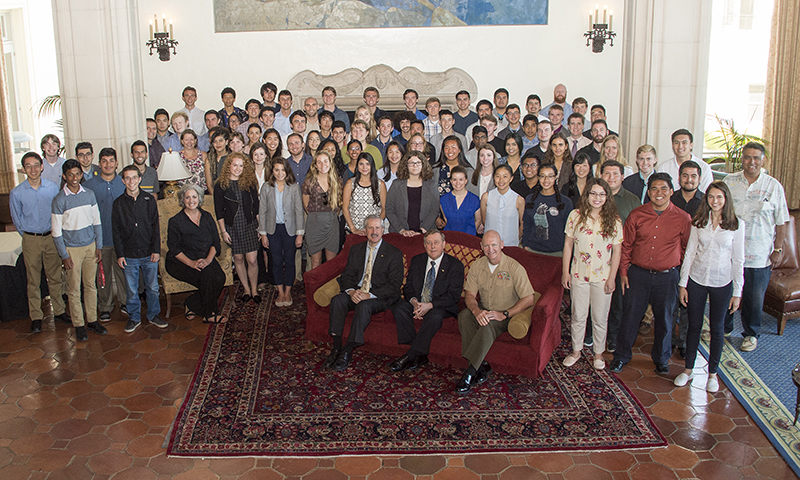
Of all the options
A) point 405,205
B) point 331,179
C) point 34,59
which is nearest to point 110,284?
point 331,179

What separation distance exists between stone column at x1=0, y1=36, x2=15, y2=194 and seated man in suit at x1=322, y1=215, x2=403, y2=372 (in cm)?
753

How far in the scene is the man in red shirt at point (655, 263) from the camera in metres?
5.25

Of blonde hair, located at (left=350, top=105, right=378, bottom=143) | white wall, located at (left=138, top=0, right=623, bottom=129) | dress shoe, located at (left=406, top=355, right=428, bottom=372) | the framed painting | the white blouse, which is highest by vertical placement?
the framed painting

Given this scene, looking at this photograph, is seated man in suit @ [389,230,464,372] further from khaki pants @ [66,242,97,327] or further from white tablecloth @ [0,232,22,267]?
white tablecloth @ [0,232,22,267]

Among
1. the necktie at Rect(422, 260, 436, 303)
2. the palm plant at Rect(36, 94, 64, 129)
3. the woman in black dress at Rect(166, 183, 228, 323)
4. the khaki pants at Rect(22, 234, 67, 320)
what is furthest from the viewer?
the palm plant at Rect(36, 94, 64, 129)

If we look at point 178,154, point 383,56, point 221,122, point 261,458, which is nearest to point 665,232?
point 261,458

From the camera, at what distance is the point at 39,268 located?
254 inches

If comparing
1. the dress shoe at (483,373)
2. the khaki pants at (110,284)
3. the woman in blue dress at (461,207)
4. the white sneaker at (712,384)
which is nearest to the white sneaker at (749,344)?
the white sneaker at (712,384)

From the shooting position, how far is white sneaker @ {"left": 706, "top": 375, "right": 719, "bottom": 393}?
206 inches

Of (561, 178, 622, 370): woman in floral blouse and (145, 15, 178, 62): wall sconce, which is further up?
(145, 15, 178, 62): wall sconce

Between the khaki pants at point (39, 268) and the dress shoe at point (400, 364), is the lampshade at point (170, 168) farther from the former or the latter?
the dress shoe at point (400, 364)

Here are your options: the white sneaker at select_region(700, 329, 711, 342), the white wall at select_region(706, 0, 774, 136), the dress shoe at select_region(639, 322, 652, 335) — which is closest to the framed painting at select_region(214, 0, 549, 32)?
the white wall at select_region(706, 0, 774, 136)

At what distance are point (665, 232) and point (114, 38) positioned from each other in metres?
6.66

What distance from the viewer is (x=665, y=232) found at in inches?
206
